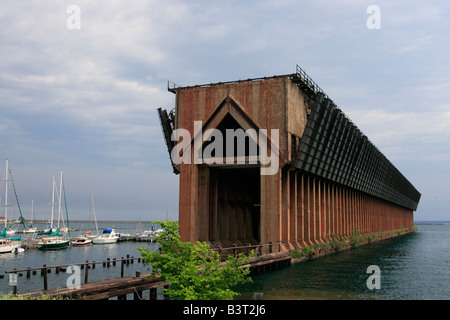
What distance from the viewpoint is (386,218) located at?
132625 mm

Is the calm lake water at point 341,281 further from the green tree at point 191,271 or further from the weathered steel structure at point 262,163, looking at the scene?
the green tree at point 191,271

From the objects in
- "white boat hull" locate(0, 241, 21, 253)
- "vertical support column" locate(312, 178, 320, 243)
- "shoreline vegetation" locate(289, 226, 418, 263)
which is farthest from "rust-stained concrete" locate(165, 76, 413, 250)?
"white boat hull" locate(0, 241, 21, 253)

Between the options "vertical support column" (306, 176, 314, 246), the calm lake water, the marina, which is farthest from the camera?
"vertical support column" (306, 176, 314, 246)

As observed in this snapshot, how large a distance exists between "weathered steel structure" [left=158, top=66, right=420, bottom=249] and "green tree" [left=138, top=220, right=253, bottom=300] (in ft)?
82.9

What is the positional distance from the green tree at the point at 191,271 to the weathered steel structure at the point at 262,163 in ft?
82.9

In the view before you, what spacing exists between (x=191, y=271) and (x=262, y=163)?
28.1m

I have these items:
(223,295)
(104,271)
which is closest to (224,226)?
(104,271)

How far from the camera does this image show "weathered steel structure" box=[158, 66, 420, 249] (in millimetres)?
44844

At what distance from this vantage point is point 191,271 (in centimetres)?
1772

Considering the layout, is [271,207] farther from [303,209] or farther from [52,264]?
[52,264]

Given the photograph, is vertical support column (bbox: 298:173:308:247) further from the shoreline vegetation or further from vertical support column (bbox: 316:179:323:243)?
vertical support column (bbox: 316:179:323:243)

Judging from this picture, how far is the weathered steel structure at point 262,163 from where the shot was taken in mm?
44844

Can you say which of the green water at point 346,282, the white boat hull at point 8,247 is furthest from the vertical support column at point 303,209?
the white boat hull at point 8,247
